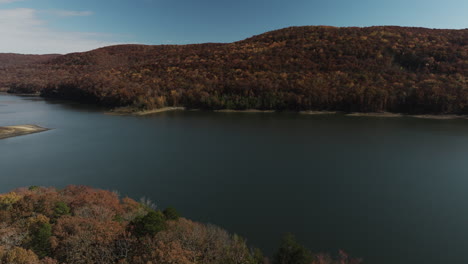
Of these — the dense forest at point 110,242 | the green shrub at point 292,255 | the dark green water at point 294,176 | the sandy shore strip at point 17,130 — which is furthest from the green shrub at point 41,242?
the sandy shore strip at point 17,130

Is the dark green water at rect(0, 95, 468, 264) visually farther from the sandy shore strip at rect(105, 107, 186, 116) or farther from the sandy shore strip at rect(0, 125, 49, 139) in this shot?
the sandy shore strip at rect(105, 107, 186, 116)

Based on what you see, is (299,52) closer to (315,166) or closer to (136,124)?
(136,124)

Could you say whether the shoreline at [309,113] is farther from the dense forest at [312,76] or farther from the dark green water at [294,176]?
the dark green water at [294,176]

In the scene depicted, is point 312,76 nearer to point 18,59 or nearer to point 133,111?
point 133,111

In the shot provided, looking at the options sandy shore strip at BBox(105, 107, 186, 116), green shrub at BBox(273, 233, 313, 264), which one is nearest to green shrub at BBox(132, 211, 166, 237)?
green shrub at BBox(273, 233, 313, 264)

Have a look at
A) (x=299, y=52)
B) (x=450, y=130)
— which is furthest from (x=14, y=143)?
(x=299, y=52)

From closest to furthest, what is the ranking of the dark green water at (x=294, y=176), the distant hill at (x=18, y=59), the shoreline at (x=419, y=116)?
the dark green water at (x=294, y=176), the shoreline at (x=419, y=116), the distant hill at (x=18, y=59)
